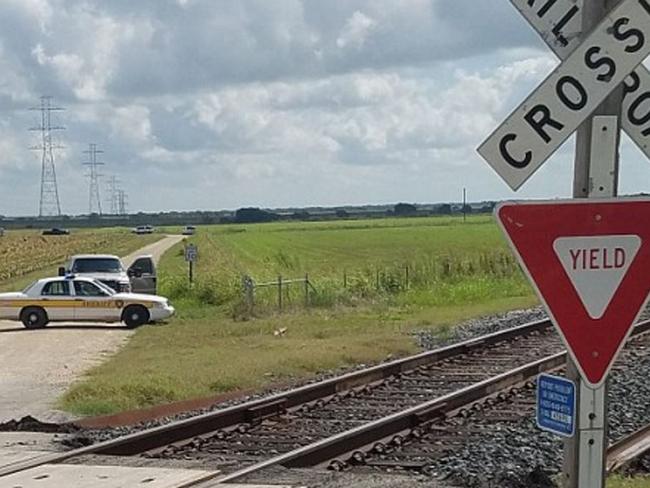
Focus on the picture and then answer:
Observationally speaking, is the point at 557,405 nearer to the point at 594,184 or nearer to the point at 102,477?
the point at 594,184

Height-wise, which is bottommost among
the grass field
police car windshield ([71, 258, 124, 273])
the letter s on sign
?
the grass field

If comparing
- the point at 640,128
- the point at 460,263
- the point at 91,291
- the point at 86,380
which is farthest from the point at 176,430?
the point at 460,263

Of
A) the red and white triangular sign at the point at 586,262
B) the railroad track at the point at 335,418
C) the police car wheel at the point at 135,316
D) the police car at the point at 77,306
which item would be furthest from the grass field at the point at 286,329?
the red and white triangular sign at the point at 586,262

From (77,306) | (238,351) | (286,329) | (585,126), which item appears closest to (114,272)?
(77,306)

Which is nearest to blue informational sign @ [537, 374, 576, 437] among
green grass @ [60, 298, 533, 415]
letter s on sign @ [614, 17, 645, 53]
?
letter s on sign @ [614, 17, 645, 53]

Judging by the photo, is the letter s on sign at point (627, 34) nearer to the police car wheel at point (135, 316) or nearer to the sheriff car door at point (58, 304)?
the police car wheel at point (135, 316)

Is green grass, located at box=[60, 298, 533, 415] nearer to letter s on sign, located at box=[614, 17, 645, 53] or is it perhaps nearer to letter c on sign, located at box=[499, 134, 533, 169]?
letter c on sign, located at box=[499, 134, 533, 169]

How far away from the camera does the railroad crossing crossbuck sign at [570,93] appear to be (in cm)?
407

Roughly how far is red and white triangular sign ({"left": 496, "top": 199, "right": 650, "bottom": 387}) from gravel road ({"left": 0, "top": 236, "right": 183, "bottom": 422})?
1148 centimetres

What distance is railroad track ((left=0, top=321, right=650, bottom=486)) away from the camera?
1114 centimetres

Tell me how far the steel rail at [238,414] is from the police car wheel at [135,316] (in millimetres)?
10881

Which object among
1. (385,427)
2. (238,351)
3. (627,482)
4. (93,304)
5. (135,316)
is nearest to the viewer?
(627,482)

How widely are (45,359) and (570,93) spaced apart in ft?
63.1

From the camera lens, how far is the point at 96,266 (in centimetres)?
3488
